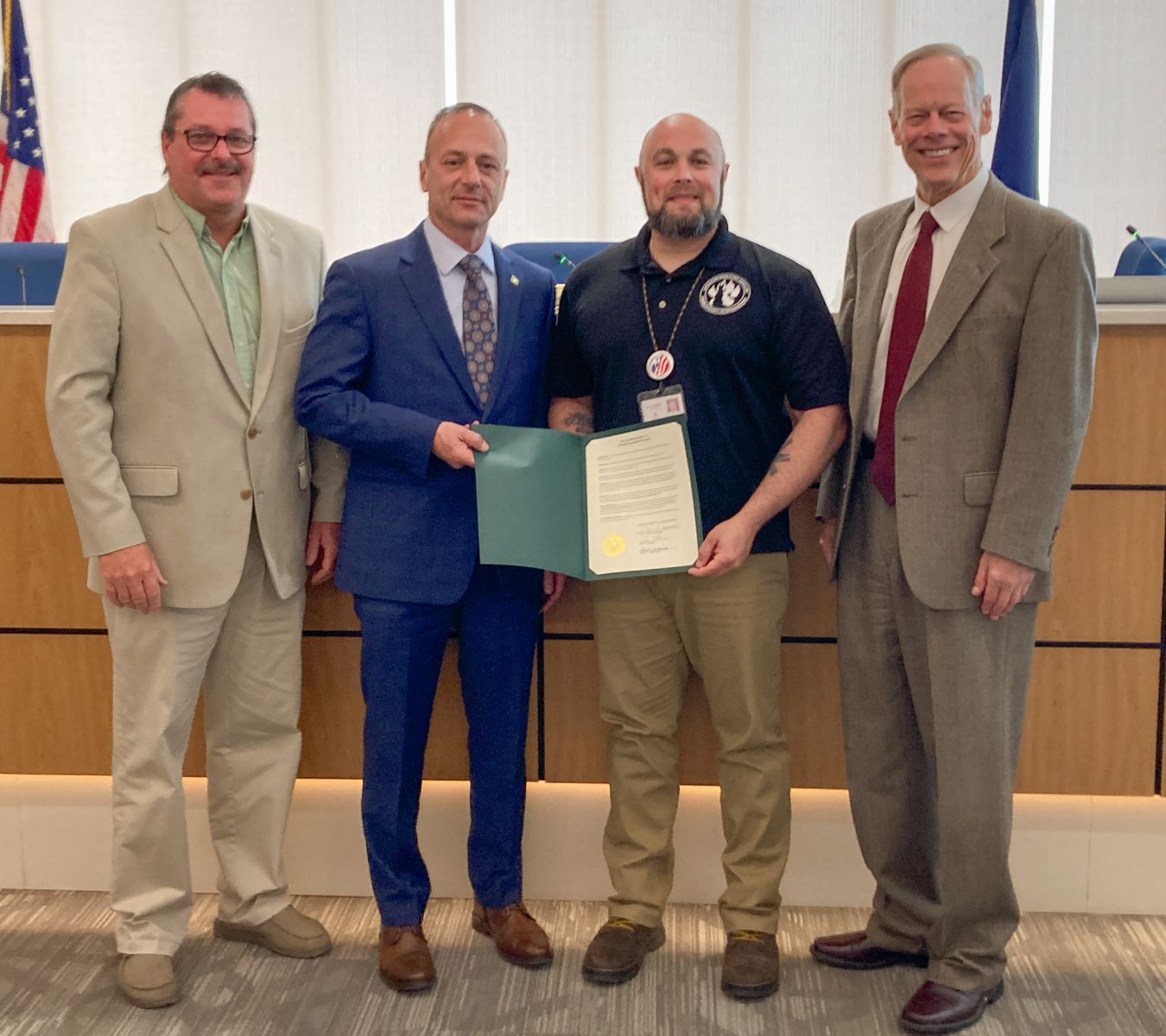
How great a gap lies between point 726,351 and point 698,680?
786mm

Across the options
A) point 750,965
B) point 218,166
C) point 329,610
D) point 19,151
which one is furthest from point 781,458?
point 19,151

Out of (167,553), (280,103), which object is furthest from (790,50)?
(167,553)

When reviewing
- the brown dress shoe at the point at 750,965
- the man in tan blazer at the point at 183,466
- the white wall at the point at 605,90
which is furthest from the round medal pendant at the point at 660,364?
the white wall at the point at 605,90

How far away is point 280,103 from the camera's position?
4641mm

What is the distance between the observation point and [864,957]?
2.29 metres

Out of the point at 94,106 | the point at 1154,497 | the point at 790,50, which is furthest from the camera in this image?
the point at 94,106

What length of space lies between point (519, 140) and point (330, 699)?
2802 mm

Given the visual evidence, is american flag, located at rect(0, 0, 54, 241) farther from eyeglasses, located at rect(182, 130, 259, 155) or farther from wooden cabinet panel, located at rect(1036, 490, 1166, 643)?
wooden cabinet panel, located at rect(1036, 490, 1166, 643)

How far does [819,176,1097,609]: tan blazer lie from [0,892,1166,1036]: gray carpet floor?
0.82m

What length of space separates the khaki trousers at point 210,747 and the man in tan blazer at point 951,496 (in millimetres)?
1195

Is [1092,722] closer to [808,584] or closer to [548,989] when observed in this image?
[808,584]

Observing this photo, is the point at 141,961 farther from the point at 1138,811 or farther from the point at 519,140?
the point at 519,140

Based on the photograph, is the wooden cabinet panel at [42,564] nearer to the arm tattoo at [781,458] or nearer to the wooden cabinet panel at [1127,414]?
the arm tattoo at [781,458]

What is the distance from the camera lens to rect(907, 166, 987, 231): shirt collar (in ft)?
6.56
